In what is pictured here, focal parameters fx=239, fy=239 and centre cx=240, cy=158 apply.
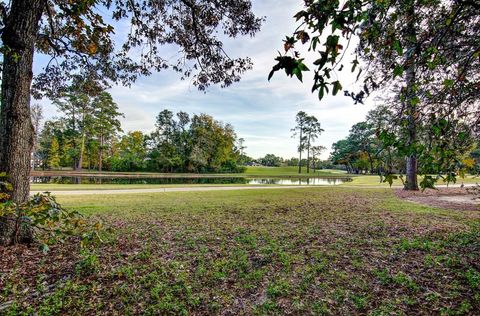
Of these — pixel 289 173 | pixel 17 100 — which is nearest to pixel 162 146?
pixel 289 173

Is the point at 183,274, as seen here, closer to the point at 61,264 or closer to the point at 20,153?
the point at 61,264

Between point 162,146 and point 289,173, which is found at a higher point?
point 162,146

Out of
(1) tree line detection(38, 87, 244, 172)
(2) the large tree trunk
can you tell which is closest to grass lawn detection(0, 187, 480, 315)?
(2) the large tree trunk

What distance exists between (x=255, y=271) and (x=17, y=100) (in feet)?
14.0

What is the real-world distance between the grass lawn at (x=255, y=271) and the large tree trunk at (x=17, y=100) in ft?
3.05

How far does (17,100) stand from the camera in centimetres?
355

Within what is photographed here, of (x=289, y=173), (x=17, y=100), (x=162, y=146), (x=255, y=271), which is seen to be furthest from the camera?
(x=289, y=173)

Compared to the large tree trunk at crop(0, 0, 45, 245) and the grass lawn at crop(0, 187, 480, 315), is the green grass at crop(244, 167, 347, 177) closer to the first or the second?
the grass lawn at crop(0, 187, 480, 315)

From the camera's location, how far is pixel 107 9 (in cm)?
495

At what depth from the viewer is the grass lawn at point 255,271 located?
102 inches

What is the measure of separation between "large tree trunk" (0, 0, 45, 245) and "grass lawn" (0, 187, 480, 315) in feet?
3.05

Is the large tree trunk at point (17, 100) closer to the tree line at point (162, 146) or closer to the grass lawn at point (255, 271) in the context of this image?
the grass lawn at point (255, 271)

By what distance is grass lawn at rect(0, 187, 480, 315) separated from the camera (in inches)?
102

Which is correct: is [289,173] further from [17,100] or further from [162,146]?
[17,100]
